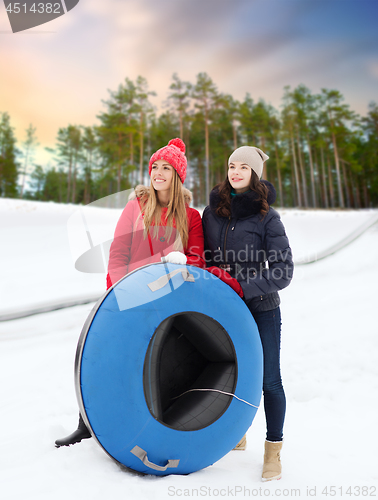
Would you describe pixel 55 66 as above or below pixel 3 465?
above

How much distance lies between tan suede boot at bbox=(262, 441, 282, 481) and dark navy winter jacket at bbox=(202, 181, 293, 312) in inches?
26.9

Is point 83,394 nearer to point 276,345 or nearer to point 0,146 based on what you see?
point 276,345

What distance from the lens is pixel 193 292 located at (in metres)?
1.45

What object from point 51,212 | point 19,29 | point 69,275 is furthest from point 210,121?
point 19,29

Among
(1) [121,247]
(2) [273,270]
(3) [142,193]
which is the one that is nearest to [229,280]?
(2) [273,270]

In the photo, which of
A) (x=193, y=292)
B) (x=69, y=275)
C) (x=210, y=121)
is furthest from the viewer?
(x=210, y=121)

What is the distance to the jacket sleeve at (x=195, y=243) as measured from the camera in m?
1.68

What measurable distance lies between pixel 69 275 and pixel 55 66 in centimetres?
1120

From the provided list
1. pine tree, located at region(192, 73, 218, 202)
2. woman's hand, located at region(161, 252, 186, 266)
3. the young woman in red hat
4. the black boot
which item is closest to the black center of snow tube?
woman's hand, located at region(161, 252, 186, 266)

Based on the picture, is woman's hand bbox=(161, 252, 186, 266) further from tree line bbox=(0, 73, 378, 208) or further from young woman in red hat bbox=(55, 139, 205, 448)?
tree line bbox=(0, 73, 378, 208)

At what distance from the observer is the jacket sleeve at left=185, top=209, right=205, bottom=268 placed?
1.68 metres

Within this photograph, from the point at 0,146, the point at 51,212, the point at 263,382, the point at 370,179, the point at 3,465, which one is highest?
the point at 0,146

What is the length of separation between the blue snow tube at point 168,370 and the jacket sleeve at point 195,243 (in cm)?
17

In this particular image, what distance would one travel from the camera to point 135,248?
172 cm
